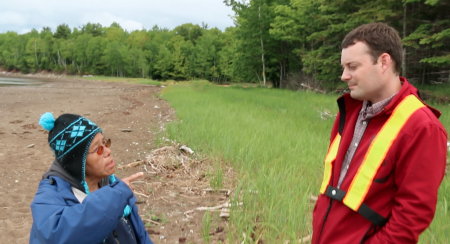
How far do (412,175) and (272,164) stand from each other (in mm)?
3233

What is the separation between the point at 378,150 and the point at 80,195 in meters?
1.53

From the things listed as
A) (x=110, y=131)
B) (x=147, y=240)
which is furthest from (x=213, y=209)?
(x=110, y=131)

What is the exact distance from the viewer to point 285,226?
9.20 ft

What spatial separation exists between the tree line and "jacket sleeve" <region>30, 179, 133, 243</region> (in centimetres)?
1230

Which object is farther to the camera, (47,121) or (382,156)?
(47,121)

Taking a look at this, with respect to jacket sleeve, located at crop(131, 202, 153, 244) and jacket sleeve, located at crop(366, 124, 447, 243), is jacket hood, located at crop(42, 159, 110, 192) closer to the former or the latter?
jacket sleeve, located at crop(131, 202, 153, 244)

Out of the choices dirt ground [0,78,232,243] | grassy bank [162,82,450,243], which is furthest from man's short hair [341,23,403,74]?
dirt ground [0,78,232,243]

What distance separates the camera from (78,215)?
1398 millimetres

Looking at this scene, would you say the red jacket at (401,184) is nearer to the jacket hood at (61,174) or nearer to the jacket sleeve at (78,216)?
the jacket sleeve at (78,216)

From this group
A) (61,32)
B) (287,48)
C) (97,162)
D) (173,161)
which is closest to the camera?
(97,162)

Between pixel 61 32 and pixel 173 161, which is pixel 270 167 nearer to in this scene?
pixel 173 161

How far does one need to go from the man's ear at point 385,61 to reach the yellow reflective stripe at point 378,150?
6.6 inches

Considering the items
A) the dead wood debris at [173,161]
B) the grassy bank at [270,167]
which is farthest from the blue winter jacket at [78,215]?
the dead wood debris at [173,161]

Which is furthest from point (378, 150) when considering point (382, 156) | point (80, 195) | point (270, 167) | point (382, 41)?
point (270, 167)
